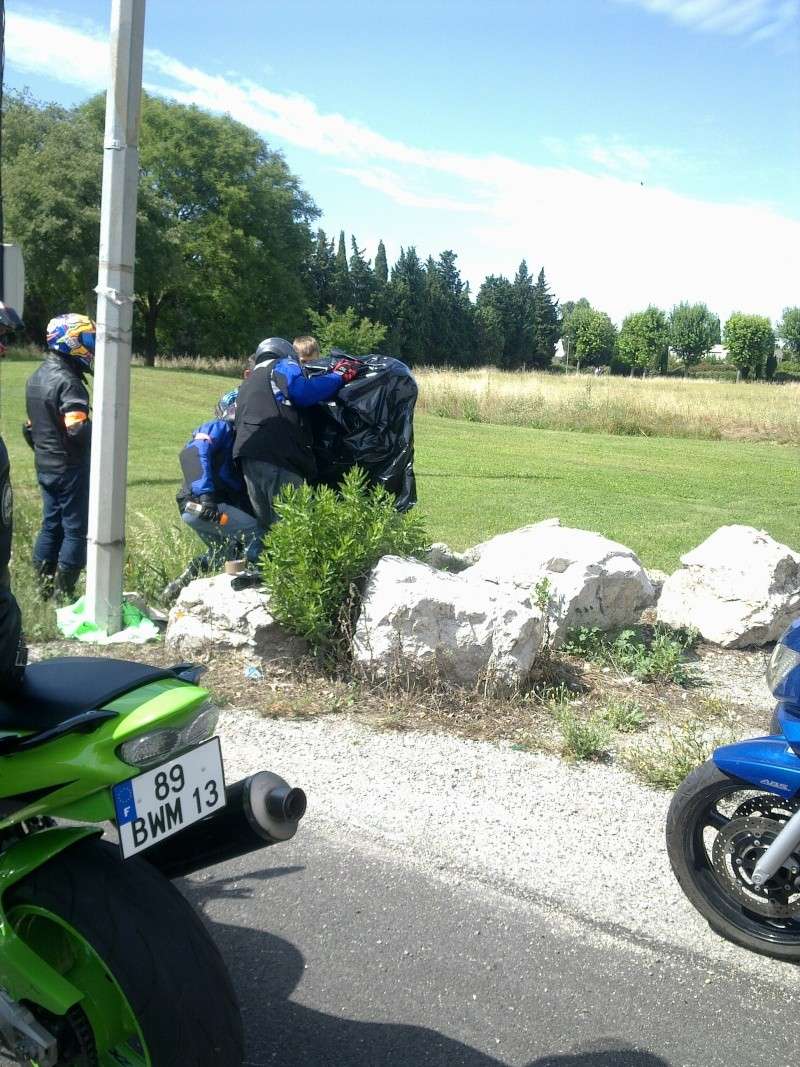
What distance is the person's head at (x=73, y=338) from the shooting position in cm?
692

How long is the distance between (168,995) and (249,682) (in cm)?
355

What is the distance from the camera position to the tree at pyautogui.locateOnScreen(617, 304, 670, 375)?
102938 millimetres

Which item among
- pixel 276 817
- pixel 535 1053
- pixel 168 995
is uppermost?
pixel 276 817

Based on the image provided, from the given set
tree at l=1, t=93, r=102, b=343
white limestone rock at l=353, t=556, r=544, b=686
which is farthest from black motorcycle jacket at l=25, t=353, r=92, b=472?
tree at l=1, t=93, r=102, b=343

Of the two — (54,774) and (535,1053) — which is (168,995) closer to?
(54,774)

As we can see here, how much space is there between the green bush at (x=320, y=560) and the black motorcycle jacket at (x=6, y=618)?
121 inches

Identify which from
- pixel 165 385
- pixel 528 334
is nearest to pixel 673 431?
pixel 165 385

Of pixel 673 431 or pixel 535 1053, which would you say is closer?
pixel 535 1053

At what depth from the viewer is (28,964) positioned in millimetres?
2217

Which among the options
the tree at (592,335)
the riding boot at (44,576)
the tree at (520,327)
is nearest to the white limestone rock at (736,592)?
the riding boot at (44,576)

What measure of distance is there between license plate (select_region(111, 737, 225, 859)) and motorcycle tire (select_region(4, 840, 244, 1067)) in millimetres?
97

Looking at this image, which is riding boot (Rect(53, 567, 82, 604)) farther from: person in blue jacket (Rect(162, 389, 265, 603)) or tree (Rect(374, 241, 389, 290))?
tree (Rect(374, 241, 389, 290))

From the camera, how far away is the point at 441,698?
5.39 meters

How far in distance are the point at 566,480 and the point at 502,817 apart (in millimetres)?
12467
